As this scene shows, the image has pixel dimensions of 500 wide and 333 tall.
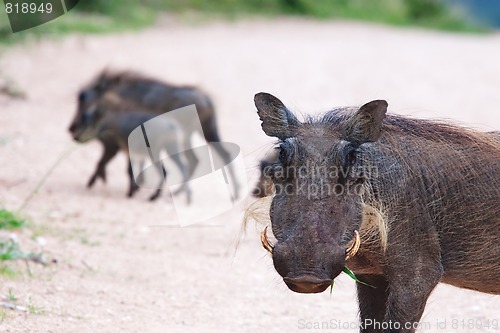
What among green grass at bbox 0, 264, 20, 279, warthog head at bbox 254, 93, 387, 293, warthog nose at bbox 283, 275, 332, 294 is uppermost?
warthog head at bbox 254, 93, 387, 293

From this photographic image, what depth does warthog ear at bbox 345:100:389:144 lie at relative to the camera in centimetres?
374

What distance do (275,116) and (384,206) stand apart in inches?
22.3

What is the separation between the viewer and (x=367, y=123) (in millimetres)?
3768

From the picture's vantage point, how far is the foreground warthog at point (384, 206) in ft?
11.7

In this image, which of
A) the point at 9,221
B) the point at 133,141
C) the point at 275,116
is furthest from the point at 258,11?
the point at 275,116

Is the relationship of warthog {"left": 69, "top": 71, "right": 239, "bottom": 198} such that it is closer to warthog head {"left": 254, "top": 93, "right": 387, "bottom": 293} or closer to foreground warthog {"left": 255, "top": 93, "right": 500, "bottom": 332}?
foreground warthog {"left": 255, "top": 93, "right": 500, "bottom": 332}

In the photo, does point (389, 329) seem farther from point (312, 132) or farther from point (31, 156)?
point (31, 156)

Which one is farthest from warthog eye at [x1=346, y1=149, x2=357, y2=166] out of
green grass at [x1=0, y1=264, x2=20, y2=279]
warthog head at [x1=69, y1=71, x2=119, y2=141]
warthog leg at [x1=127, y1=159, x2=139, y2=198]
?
warthog head at [x1=69, y1=71, x2=119, y2=141]

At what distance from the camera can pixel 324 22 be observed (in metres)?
28.9

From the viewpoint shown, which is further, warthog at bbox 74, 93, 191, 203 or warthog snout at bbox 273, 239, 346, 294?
warthog at bbox 74, 93, 191, 203

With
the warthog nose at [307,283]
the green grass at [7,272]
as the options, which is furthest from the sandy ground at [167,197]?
the warthog nose at [307,283]

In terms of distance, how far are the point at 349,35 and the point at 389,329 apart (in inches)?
838

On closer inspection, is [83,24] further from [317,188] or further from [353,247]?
[353,247]

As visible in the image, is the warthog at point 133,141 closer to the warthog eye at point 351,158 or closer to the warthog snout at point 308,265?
the warthog eye at point 351,158
